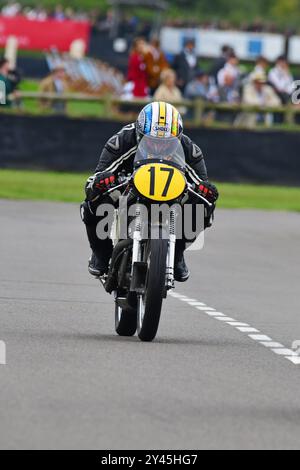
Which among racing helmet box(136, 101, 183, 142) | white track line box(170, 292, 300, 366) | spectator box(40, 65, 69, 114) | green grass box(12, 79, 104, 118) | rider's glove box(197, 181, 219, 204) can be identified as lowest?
green grass box(12, 79, 104, 118)

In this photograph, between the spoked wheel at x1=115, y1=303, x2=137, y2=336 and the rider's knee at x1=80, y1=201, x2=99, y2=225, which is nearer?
the spoked wheel at x1=115, y1=303, x2=137, y2=336

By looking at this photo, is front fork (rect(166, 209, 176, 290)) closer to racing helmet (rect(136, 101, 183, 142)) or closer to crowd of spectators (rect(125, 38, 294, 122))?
racing helmet (rect(136, 101, 183, 142))

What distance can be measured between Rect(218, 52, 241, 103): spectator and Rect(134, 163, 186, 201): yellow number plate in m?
22.3

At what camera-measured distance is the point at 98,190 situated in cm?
1054

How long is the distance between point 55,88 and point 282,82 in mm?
4709

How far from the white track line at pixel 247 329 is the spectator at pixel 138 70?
1495 centimetres

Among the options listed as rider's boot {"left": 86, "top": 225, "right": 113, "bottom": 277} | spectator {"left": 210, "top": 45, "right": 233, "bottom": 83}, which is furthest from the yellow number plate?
spectator {"left": 210, "top": 45, "right": 233, "bottom": 83}

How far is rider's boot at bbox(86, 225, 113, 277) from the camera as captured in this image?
11094 millimetres

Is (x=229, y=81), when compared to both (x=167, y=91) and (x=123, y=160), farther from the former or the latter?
(x=123, y=160)

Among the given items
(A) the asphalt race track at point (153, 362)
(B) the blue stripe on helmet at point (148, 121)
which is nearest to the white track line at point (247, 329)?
(A) the asphalt race track at point (153, 362)

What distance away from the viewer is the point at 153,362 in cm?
920

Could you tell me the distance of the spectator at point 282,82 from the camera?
31859 millimetres

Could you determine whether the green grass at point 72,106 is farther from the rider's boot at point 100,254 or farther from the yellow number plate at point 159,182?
the yellow number plate at point 159,182

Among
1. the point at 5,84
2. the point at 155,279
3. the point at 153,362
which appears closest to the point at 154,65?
the point at 5,84
